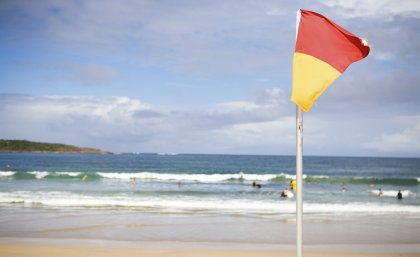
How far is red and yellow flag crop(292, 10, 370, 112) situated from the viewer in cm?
396

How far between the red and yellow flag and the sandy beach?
20.6 ft

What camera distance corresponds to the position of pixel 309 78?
396 centimetres

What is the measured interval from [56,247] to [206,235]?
3.89 m

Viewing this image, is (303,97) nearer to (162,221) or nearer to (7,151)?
(162,221)

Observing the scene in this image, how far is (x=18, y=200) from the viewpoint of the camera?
20562mm

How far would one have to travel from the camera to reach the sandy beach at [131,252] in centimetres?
935

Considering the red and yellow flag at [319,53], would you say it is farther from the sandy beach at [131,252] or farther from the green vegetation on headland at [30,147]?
the green vegetation on headland at [30,147]

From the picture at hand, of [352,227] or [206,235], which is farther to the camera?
[352,227]

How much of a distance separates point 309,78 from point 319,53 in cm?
25

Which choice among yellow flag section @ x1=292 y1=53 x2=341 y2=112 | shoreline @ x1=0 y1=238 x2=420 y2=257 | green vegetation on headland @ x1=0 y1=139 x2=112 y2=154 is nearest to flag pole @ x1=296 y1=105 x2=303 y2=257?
yellow flag section @ x1=292 y1=53 x2=341 y2=112

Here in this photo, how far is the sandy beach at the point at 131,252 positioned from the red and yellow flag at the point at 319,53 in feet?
20.6

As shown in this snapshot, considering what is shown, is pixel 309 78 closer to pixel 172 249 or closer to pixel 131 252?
pixel 131 252

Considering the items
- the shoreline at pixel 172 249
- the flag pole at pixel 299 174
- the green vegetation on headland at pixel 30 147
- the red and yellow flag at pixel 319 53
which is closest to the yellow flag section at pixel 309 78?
the red and yellow flag at pixel 319 53

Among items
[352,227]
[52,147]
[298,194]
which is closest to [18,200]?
[352,227]
